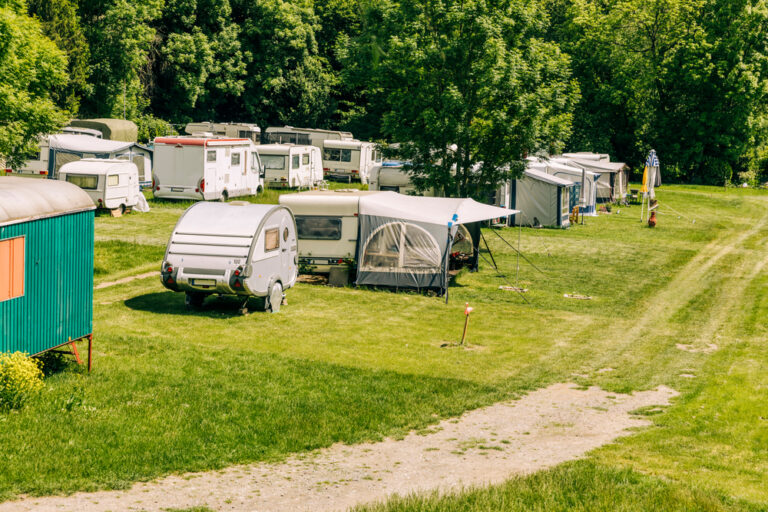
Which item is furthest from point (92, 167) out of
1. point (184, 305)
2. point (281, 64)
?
point (281, 64)

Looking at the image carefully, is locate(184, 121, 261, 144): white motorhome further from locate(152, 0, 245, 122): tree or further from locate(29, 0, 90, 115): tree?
locate(152, 0, 245, 122): tree

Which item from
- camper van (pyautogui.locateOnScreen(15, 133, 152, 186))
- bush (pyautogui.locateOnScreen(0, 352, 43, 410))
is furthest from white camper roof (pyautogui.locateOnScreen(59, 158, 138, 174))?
bush (pyautogui.locateOnScreen(0, 352, 43, 410))

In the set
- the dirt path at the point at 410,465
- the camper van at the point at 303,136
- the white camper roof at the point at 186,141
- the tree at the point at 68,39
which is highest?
the tree at the point at 68,39

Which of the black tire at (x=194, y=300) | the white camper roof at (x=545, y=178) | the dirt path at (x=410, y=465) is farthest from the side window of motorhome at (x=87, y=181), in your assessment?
the dirt path at (x=410, y=465)

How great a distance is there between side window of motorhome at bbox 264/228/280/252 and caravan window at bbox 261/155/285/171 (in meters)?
23.5

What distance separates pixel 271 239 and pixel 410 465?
8996 millimetres

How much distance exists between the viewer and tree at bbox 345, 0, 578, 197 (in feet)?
87.4

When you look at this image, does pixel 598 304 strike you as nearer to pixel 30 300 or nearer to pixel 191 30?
pixel 30 300

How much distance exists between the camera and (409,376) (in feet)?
45.7

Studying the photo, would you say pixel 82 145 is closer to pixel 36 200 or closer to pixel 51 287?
pixel 51 287

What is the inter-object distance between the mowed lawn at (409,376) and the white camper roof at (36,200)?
241cm

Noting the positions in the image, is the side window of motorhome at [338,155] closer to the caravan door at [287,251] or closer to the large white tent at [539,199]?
the large white tent at [539,199]

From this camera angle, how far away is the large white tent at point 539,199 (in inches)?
1406

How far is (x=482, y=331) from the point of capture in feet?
58.3
